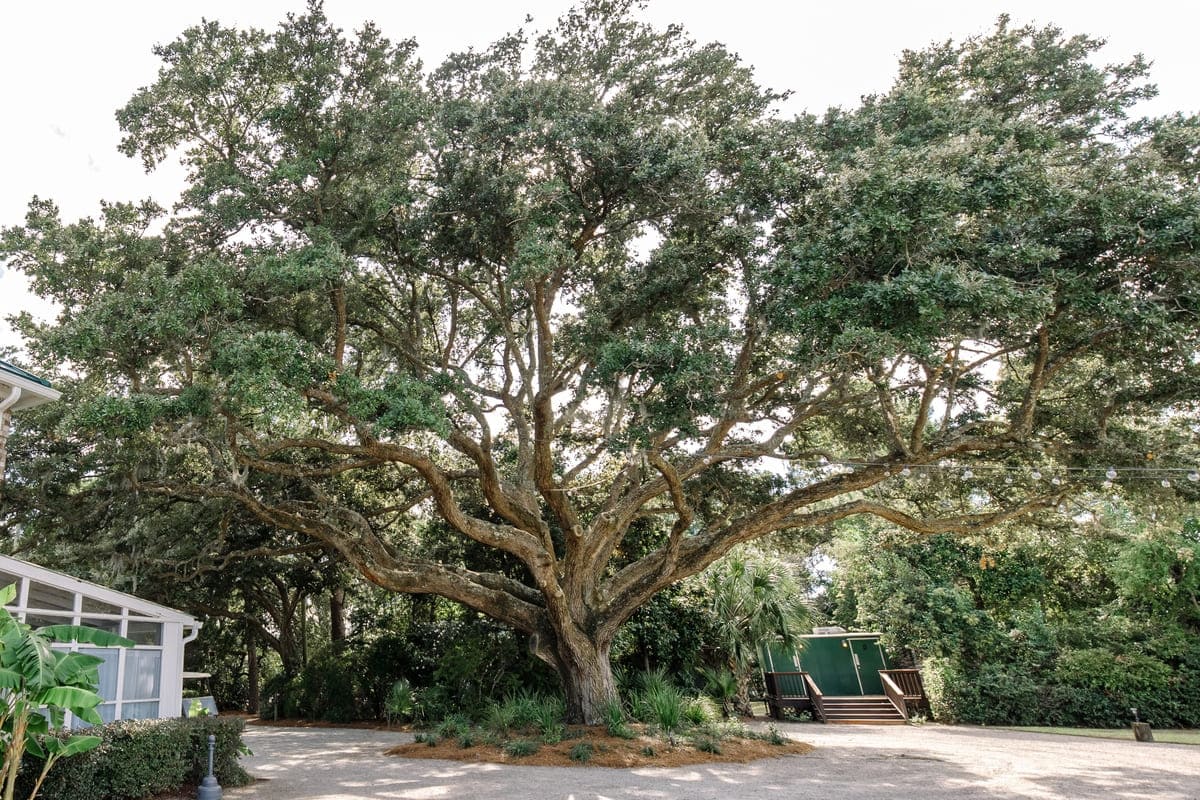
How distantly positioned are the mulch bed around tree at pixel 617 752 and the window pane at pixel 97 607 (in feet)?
16.5

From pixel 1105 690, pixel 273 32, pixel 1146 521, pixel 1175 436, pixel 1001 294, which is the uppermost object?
pixel 273 32

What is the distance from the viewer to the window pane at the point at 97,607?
28.7 ft

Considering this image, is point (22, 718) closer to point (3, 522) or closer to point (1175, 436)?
point (3, 522)

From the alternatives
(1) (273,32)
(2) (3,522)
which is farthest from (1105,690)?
(2) (3,522)

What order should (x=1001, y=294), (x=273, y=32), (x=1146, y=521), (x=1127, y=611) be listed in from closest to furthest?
1. (x=1001, y=294)
2. (x=273, y=32)
3. (x=1146, y=521)
4. (x=1127, y=611)

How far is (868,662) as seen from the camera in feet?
60.5

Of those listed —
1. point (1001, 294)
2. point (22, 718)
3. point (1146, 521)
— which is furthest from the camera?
point (1146, 521)

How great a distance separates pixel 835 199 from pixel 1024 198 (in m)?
2.21

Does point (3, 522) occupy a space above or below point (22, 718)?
above

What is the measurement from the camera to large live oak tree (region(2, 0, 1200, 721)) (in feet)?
28.3

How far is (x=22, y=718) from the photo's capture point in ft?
19.6

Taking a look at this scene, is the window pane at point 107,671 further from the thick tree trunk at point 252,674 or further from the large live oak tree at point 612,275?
the thick tree trunk at point 252,674

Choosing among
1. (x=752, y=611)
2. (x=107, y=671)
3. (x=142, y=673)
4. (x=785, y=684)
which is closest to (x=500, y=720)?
(x=142, y=673)

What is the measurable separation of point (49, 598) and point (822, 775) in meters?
10.3
